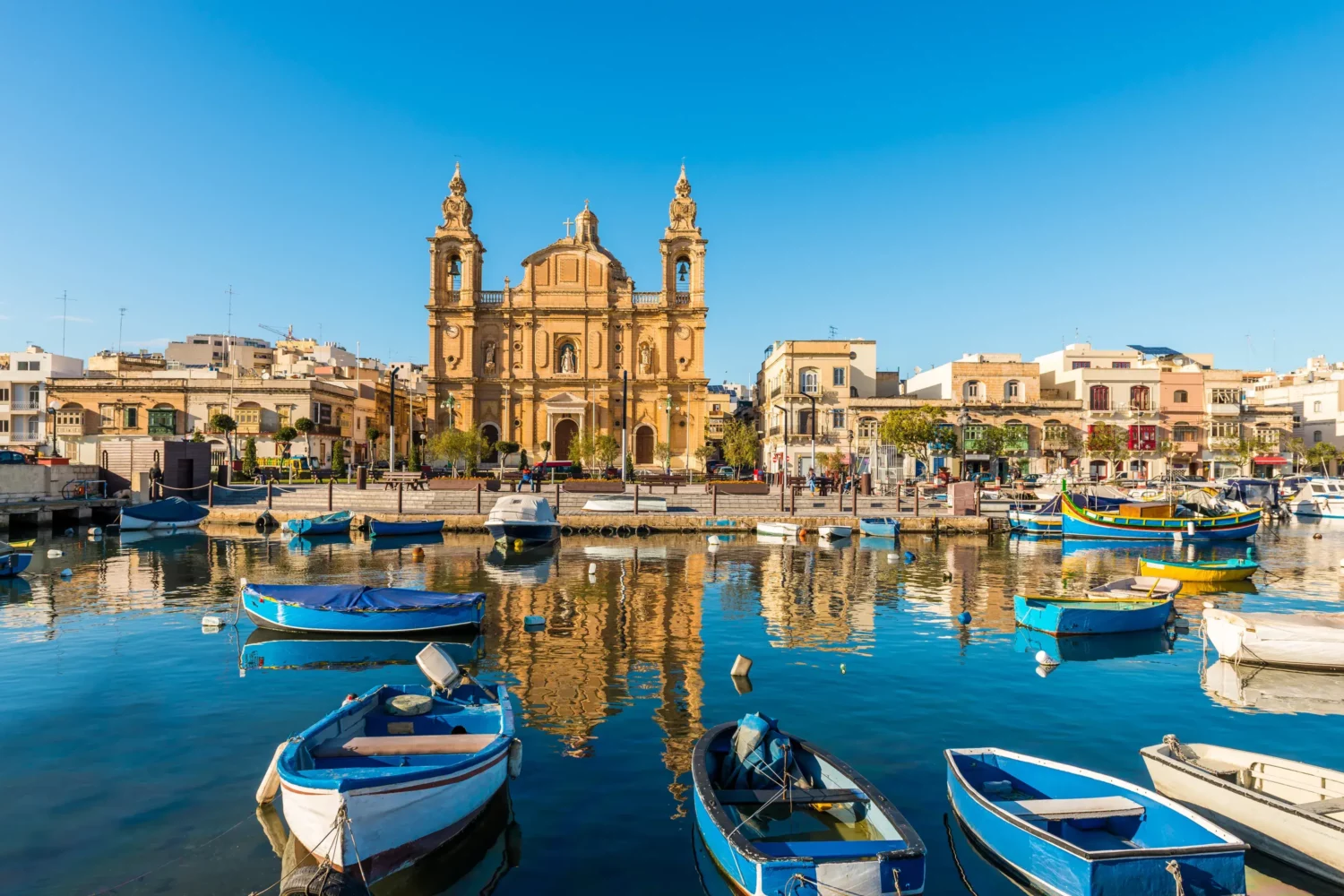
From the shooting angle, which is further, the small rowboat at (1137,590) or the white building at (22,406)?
the white building at (22,406)

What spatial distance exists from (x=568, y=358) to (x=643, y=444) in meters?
10.1

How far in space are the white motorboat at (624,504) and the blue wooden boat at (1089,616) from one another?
2623 cm

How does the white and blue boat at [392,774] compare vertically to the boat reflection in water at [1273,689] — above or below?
above

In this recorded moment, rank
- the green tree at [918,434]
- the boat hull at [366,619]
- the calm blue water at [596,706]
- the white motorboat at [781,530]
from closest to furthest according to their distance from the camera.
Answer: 1. the calm blue water at [596,706]
2. the boat hull at [366,619]
3. the white motorboat at [781,530]
4. the green tree at [918,434]

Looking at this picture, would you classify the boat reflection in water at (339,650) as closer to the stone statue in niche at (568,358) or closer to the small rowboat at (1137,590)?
the small rowboat at (1137,590)

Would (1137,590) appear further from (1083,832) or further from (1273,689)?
(1083,832)

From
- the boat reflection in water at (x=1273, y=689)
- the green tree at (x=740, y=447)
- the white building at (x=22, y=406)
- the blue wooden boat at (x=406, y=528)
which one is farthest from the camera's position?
the white building at (x=22, y=406)

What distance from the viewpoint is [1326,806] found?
8.48 meters

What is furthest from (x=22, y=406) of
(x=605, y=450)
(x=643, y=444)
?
(x=643, y=444)

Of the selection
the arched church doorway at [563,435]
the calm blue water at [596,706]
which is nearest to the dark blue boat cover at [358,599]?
the calm blue water at [596,706]

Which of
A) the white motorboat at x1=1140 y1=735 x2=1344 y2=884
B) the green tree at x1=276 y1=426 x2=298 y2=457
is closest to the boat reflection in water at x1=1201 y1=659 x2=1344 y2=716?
the white motorboat at x1=1140 y1=735 x2=1344 y2=884

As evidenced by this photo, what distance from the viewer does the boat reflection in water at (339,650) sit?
16.9 meters

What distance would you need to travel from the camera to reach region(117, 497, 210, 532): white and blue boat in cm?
4031

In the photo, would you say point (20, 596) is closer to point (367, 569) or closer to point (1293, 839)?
→ point (367, 569)
